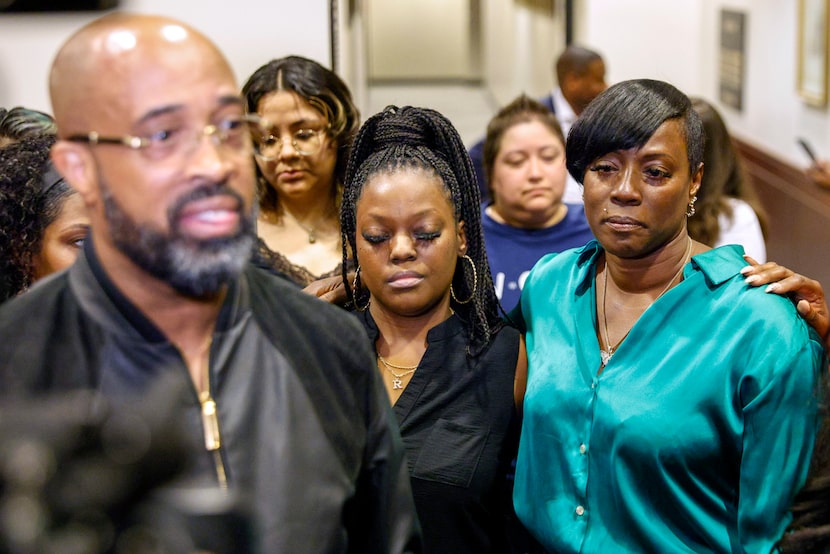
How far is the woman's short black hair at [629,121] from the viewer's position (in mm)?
1777

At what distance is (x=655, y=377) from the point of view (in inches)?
68.0

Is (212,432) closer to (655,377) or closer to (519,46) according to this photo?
(655,377)

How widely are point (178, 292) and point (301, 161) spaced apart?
1.38 meters

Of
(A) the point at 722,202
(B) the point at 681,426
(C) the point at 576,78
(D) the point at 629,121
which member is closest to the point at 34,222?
(D) the point at 629,121

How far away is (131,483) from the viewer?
0.82 metres

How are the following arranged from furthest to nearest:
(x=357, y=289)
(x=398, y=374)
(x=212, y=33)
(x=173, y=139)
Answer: (x=212, y=33) → (x=357, y=289) → (x=398, y=374) → (x=173, y=139)

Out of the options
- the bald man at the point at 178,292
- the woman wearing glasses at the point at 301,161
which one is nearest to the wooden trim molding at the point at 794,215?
the woman wearing glasses at the point at 301,161

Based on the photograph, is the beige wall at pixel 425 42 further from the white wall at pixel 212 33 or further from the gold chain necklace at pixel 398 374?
the gold chain necklace at pixel 398 374

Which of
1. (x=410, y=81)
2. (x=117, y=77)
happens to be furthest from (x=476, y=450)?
(x=410, y=81)

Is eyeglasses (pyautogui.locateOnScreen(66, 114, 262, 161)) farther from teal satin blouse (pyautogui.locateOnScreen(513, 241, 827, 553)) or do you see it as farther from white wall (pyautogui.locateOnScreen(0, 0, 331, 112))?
white wall (pyautogui.locateOnScreen(0, 0, 331, 112))

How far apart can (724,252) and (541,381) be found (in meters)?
0.38

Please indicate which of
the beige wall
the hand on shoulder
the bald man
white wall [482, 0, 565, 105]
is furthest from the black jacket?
the beige wall

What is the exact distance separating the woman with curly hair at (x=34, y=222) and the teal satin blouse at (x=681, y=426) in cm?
83

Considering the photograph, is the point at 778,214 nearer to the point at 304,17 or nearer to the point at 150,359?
the point at 304,17
